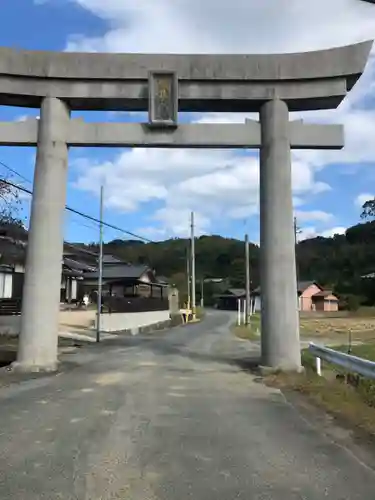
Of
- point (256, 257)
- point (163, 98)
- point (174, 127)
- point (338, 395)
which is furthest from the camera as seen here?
point (256, 257)

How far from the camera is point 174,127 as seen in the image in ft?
43.9

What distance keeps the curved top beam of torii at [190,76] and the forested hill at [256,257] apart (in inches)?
→ 2386

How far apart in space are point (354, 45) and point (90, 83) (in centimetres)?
624

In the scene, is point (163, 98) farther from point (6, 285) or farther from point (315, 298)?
point (315, 298)

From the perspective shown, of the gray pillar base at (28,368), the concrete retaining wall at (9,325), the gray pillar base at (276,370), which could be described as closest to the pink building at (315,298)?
the concrete retaining wall at (9,325)

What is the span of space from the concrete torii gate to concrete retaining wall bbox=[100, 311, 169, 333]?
57.5 ft

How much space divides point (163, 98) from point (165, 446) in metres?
9.11

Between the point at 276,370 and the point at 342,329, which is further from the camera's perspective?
the point at 342,329

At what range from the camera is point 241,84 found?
13.4 m

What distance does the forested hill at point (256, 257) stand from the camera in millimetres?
85625

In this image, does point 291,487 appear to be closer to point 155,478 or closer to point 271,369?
point 155,478

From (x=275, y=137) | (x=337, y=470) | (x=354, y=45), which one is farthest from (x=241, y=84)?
(x=337, y=470)

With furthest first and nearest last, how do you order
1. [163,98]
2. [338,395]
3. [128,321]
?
[128,321] < [163,98] < [338,395]

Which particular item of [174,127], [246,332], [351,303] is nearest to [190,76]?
[174,127]
